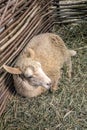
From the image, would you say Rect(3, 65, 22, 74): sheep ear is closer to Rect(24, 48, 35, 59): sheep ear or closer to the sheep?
the sheep

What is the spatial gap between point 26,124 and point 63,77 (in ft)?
2.99

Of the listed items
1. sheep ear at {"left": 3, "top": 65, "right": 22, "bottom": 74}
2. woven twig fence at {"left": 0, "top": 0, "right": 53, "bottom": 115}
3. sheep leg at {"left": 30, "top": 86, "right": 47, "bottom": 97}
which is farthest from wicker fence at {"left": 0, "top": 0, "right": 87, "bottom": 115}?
sheep leg at {"left": 30, "top": 86, "right": 47, "bottom": 97}

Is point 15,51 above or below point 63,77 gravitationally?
above

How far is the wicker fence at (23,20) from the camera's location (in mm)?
4070

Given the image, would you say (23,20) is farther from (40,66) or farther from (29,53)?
(40,66)

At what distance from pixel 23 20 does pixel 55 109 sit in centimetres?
131

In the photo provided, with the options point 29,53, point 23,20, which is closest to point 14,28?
point 23,20

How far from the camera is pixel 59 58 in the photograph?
177 inches

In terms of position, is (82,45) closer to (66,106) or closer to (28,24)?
(28,24)

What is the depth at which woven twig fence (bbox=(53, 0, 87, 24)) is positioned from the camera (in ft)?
18.3

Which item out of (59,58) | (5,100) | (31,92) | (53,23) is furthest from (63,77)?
(53,23)

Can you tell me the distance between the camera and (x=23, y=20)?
4547 mm

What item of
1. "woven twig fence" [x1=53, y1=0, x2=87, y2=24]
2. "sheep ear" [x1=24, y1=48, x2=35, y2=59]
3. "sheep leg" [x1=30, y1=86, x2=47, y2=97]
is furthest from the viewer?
"woven twig fence" [x1=53, y1=0, x2=87, y2=24]

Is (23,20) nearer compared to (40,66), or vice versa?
(40,66)
